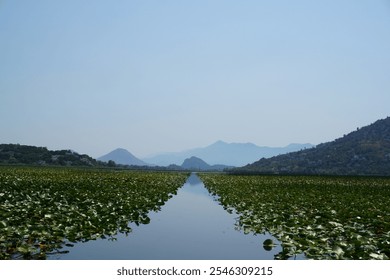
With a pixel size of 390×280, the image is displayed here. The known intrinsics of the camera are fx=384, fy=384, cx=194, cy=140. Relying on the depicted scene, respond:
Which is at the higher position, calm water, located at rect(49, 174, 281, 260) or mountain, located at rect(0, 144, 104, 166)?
mountain, located at rect(0, 144, 104, 166)

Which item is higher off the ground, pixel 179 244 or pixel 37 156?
pixel 37 156

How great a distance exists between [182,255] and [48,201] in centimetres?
941

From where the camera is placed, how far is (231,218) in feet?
58.7

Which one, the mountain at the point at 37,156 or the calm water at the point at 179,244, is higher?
the mountain at the point at 37,156

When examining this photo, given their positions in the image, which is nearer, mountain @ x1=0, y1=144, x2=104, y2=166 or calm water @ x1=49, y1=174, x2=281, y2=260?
calm water @ x1=49, y1=174, x2=281, y2=260

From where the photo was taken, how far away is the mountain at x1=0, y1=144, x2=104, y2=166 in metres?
170

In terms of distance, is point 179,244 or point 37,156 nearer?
point 179,244

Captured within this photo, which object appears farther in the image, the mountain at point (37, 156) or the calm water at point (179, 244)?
the mountain at point (37, 156)

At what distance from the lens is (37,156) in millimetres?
174500

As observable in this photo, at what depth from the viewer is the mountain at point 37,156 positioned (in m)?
170

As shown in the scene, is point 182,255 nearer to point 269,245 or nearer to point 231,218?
point 269,245
